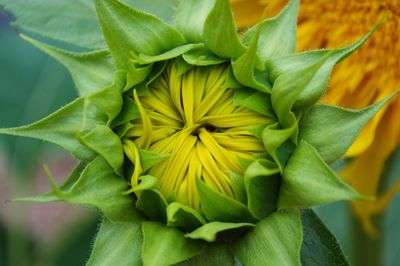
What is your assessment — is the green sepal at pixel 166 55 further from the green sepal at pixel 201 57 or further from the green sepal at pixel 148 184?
the green sepal at pixel 148 184

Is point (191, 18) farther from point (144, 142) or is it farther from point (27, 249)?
point (27, 249)

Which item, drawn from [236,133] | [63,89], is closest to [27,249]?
[63,89]

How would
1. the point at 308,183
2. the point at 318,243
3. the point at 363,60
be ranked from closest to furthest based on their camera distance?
the point at 308,183
the point at 318,243
the point at 363,60

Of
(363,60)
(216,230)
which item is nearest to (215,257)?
(216,230)

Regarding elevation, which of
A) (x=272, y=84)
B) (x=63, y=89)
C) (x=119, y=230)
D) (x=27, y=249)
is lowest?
(x=27, y=249)

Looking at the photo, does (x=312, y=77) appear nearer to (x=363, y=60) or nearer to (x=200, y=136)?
(x=200, y=136)
